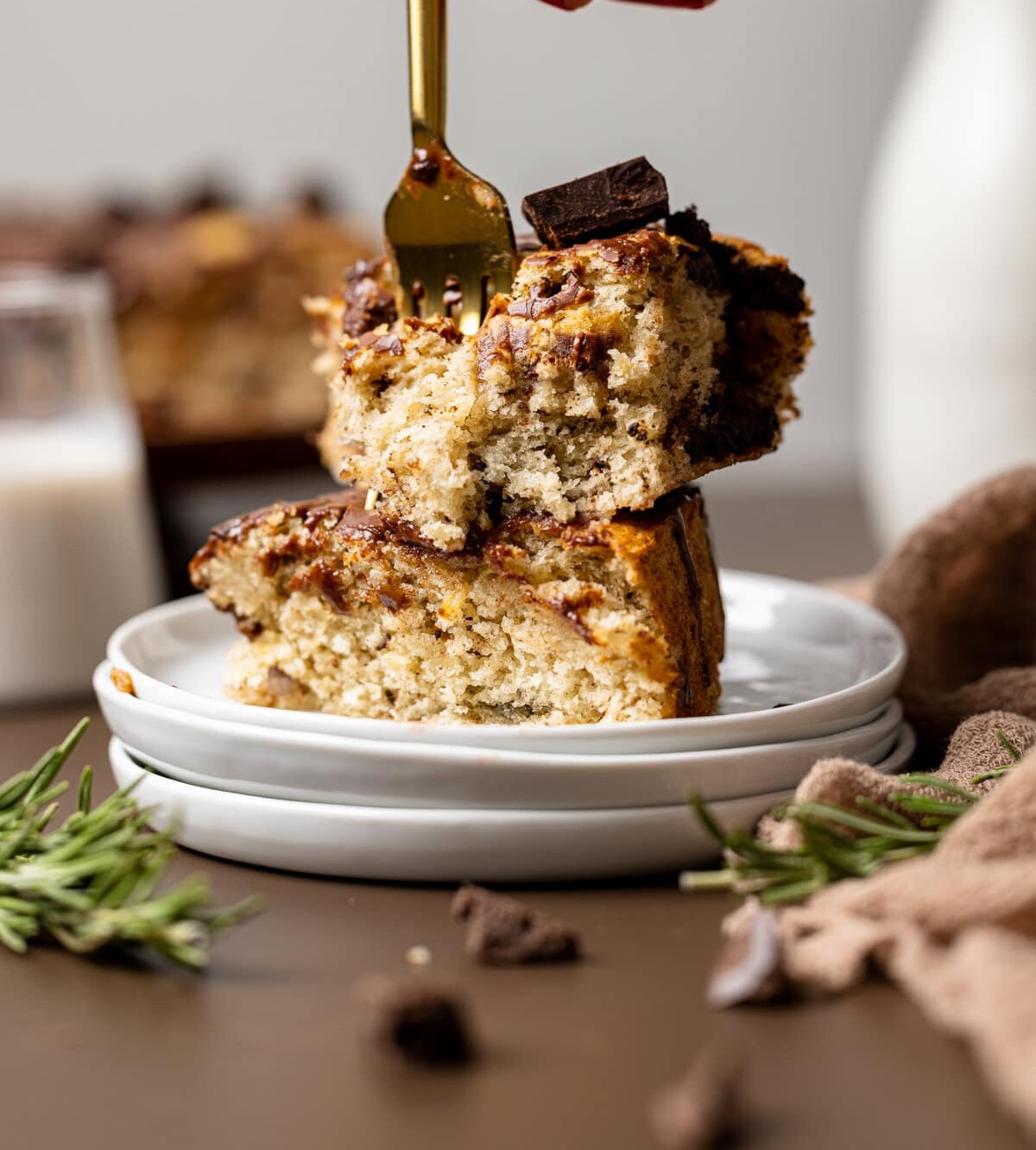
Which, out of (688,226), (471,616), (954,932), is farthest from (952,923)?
(688,226)

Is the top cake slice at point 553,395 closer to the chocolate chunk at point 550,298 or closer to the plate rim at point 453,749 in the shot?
the chocolate chunk at point 550,298

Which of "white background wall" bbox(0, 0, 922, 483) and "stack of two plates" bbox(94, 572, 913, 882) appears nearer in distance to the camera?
"stack of two plates" bbox(94, 572, 913, 882)

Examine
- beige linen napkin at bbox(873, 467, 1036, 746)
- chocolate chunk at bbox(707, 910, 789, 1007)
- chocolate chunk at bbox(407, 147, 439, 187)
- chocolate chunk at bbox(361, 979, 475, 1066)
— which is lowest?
beige linen napkin at bbox(873, 467, 1036, 746)

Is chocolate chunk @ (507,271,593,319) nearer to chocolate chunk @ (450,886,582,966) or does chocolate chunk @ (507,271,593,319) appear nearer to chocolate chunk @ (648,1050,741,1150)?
chocolate chunk @ (450,886,582,966)

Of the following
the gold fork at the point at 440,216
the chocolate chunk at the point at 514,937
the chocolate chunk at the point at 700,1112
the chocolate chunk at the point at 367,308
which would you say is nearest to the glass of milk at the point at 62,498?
the chocolate chunk at the point at 367,308

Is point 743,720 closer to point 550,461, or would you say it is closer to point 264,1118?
point 550,461

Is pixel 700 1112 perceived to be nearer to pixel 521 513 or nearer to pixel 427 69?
pixel 521 513

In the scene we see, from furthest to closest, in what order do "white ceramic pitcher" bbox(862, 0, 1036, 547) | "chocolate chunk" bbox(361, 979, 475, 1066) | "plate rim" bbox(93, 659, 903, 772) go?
"white ceramic pitcher" bbox(862, 0, 1036, 547) < "plate rim" bbox(93, 659, 903, 772) < "chocolate chunk" bbox(361, 979, 475, 1066)

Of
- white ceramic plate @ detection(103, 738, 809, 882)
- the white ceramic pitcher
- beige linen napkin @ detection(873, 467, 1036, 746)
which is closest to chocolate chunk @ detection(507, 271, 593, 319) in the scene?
white ceramic plate @ detection(103, 738, 809, 882)
